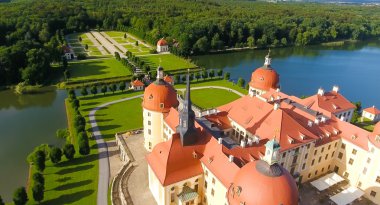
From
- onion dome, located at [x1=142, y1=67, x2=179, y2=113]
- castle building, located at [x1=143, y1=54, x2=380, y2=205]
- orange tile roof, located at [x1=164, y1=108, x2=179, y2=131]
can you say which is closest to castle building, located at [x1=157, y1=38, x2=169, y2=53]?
castle building, located at [x1=143, y1=54, x2=380, y2=205]

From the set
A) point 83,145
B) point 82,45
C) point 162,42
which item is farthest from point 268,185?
point 82,45

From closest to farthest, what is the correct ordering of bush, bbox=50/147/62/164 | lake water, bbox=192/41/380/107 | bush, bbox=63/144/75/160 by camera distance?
bush, bbox=50/147/62/164 < bush, bbox=63/144/75/160 < lake water, bbox=192/41/380/107

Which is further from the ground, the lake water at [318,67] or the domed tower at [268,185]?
the domed tower at [268,185]

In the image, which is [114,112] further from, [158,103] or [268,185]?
[268,185]

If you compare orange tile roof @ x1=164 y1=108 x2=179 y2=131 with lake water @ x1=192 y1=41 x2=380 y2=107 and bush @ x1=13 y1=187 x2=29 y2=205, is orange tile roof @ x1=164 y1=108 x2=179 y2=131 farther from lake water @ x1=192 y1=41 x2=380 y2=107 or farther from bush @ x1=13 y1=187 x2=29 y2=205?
lake water @ x1=192 y1=41 x2=380 y2=107

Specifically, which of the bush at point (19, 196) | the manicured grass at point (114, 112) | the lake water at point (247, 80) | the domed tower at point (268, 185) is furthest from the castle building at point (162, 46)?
the domed tower at point (268, 185)

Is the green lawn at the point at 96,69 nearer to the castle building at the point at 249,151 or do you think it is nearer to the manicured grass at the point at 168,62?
the manicured grass at the point at 168,62
